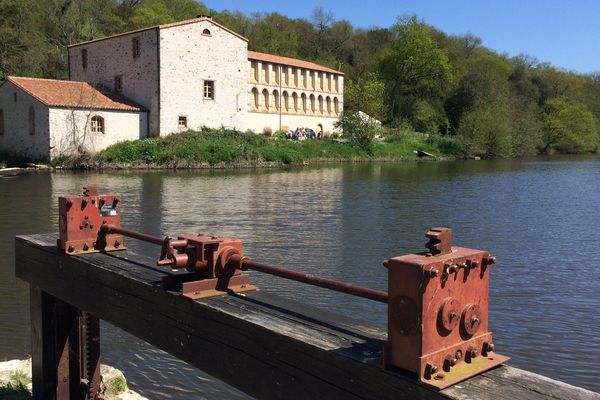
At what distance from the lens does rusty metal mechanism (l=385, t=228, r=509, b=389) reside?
1989 millimetres

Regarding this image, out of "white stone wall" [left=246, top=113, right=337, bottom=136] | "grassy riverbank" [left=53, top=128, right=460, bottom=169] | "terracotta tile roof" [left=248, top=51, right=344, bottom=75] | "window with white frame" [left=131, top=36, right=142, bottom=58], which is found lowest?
"grassy riverbank" [left=53, top=128, right=460, bottom=169]

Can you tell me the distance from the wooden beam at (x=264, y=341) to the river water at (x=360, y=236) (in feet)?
7.99

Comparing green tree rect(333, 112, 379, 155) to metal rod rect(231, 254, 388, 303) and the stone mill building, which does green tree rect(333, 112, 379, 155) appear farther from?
metal rod rect(231, 254, 388, 303)

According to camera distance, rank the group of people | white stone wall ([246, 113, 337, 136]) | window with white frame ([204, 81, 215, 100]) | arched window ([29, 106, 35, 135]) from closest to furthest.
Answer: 1. arched window ([29, 106, 35, 135])
2. window with white frame ([204, 81, 215, 100])
3. the group of people
4. white stone wall ([246, 113, 337, 136])

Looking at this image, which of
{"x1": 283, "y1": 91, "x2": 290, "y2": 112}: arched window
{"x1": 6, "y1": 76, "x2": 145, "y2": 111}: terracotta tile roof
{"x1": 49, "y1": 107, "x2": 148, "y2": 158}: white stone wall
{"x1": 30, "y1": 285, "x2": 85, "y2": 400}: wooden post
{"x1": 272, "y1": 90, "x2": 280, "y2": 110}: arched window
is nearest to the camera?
{"x1": 30, "y1": 285, "x2": 85, "y2": 400}: wooden post

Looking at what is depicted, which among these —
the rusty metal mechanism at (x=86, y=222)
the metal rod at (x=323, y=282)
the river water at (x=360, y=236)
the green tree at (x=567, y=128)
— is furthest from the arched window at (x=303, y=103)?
the metal rod at (x=323, y=282)

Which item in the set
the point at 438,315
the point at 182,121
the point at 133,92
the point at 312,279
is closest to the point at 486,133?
the point at 182,121

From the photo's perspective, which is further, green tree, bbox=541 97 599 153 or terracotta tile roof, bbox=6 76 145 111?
green tree, bbox=541 97 599 153

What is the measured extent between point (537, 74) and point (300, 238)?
92097mm

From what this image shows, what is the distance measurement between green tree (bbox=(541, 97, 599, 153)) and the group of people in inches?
1492

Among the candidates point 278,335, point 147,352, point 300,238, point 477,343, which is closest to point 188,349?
point 278,335

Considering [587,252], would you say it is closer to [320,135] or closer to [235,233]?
[235,233]

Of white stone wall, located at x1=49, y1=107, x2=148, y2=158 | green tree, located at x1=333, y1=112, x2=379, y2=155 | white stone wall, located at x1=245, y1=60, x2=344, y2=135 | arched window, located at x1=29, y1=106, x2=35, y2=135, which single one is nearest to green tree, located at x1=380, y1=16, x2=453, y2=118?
white stone wall, located at x1=245, y1=60, x2=344, y2=135

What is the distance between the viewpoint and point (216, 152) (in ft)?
142
